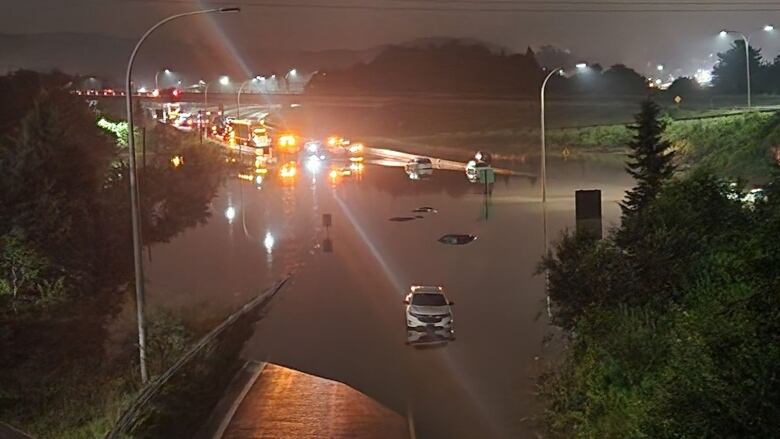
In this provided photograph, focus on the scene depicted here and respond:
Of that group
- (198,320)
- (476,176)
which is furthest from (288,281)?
(476,176)

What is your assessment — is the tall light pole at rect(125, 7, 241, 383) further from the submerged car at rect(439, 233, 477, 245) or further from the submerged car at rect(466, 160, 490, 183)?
the submerged car at rect(466, 160, 490, 183)

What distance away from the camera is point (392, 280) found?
26.7m

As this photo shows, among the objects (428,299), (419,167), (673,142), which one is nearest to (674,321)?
(428,299)

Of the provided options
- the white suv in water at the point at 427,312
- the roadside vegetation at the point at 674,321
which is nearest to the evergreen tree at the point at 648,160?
the roadside vegetation at the point at 674,321

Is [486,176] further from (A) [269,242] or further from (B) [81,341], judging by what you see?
(B) [81,341]

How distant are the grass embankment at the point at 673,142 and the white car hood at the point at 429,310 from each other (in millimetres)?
19973

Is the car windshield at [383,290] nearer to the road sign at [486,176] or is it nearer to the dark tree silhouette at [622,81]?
the road sign at [486,176]

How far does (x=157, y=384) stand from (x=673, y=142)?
35210 mm

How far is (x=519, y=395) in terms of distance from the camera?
624 inches

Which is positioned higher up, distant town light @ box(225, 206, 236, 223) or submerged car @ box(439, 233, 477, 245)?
distant town light @ box(225, 206, 236, 223)

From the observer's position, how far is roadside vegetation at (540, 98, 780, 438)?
318 inches

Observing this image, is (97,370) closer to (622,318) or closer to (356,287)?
(356,287)

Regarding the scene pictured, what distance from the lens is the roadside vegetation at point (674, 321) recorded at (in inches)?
318

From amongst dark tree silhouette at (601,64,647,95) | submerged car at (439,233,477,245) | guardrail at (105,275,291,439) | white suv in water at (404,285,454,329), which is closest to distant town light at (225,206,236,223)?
submerged car at (439,233,477,245)
